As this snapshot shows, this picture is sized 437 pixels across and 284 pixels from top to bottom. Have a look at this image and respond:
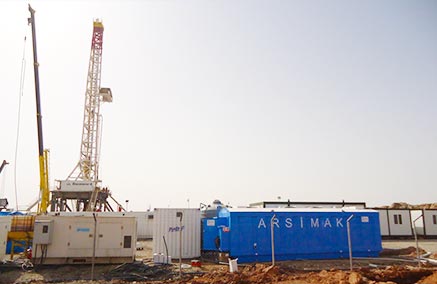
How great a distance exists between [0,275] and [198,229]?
9015 mm

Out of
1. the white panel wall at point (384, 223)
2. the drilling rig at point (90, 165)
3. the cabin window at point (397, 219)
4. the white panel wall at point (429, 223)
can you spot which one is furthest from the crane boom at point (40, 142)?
the white panel wall at point (429, 223)

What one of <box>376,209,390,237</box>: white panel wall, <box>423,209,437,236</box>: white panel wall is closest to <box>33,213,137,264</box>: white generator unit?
<box>376,209,390,237</box>: white panel wall

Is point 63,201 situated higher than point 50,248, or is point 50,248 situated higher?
point 63,201

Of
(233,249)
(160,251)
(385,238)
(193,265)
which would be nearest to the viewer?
(193,265)

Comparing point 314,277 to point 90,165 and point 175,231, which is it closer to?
point 175,231

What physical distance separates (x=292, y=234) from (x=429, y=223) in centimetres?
2402

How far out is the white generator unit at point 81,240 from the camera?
15.7 meters

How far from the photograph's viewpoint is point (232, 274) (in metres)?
12.1

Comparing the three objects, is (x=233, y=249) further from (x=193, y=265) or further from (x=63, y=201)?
(x=63, y=201)

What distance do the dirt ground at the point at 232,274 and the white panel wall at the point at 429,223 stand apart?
19754 millimetres

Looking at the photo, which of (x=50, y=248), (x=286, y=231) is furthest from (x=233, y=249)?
(x=50, y=248)

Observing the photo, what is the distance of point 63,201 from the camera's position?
38.2m

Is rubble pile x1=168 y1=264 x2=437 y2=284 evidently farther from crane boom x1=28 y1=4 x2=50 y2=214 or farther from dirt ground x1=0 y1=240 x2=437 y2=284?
crane boom x1=28 y1=4 x2=50 y2=214

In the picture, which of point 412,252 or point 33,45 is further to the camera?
point 33,45
